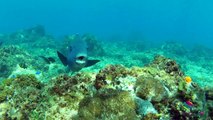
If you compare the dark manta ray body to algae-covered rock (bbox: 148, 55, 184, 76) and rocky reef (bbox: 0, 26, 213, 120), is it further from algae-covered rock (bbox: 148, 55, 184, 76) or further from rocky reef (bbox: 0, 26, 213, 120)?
algae-covered rock (bbox: 148, 55, 184, 76)

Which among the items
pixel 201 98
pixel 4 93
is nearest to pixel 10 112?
pixel 4 93

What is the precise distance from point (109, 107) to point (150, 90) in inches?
47.7

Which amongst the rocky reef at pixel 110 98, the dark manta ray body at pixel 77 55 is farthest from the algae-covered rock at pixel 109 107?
the dark manta ray body at pixel 77 55

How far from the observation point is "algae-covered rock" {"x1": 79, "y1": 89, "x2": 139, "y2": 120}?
4.74 metres

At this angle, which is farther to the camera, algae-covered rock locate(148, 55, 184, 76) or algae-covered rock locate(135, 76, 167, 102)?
algae-covered rock locate(148, 55, 184, 76)

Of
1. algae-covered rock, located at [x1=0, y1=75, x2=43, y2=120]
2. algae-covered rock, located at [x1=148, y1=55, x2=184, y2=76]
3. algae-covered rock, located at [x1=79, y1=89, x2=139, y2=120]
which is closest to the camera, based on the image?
algae-covered rock, located at [x1=79, y1=89, x2=139, y2=120]

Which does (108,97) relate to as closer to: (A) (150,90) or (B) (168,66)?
(A) (150,90)

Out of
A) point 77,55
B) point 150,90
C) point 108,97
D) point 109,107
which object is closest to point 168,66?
point 150,90

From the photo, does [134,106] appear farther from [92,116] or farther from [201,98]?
[201,98]

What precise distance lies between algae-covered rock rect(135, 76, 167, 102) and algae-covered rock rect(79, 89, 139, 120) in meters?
0.57

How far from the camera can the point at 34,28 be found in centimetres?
Result: 3228

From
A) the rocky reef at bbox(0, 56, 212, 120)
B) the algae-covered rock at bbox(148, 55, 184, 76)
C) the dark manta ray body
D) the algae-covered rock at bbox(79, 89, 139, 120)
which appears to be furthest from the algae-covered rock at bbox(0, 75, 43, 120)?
the algae-covered rock at bbox(148, 55, 184, 76)

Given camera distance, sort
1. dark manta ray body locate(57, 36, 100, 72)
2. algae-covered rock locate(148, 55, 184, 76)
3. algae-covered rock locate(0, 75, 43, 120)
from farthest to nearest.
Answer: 1. algae-covered rock locate(148, 55, 184, 76)
2. dark manta ray body locate(57, 36, 100, 72)
3. algae-covered rock locate(0, 75, 43, 120)

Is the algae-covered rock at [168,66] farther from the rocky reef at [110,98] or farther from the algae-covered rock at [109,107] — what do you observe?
the algae-covered rock at [109,107]
